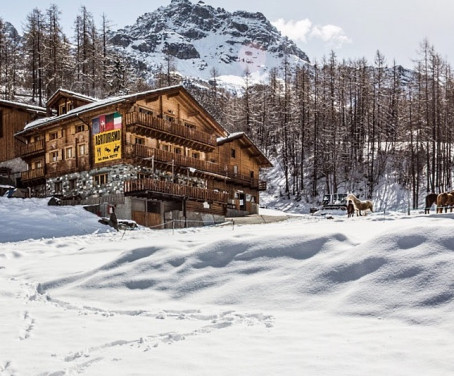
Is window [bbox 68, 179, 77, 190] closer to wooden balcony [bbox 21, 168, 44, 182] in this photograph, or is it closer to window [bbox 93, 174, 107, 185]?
window [bbox 93, 174, 107, 185]

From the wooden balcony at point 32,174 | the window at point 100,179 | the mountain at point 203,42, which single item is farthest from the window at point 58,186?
the mountain at point 203,42

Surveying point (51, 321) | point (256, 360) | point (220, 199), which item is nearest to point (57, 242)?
point (51, 321)

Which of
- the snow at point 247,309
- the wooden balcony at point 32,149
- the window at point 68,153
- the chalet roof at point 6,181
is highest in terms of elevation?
the wooden balcony at point 32,149

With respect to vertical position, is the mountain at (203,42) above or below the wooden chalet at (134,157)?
above

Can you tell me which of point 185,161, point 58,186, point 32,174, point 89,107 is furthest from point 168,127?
point 32,174

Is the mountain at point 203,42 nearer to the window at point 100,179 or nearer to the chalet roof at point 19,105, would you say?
the chalet roof at point 19,105

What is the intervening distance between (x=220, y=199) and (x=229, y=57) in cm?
13795

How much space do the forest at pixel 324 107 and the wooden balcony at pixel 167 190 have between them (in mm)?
18107

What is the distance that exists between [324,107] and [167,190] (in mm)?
33202

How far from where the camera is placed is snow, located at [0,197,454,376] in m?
5.48

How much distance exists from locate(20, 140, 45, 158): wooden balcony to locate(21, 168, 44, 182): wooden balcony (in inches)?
65.3

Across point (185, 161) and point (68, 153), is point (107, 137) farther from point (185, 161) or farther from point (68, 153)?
point (185, 161)

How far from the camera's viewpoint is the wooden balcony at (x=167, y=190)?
109 feet

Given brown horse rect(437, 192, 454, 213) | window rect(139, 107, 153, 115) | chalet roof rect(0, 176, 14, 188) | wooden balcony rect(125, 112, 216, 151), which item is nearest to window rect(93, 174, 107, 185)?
wooden balcony rect(125, 112, 216, 151)
